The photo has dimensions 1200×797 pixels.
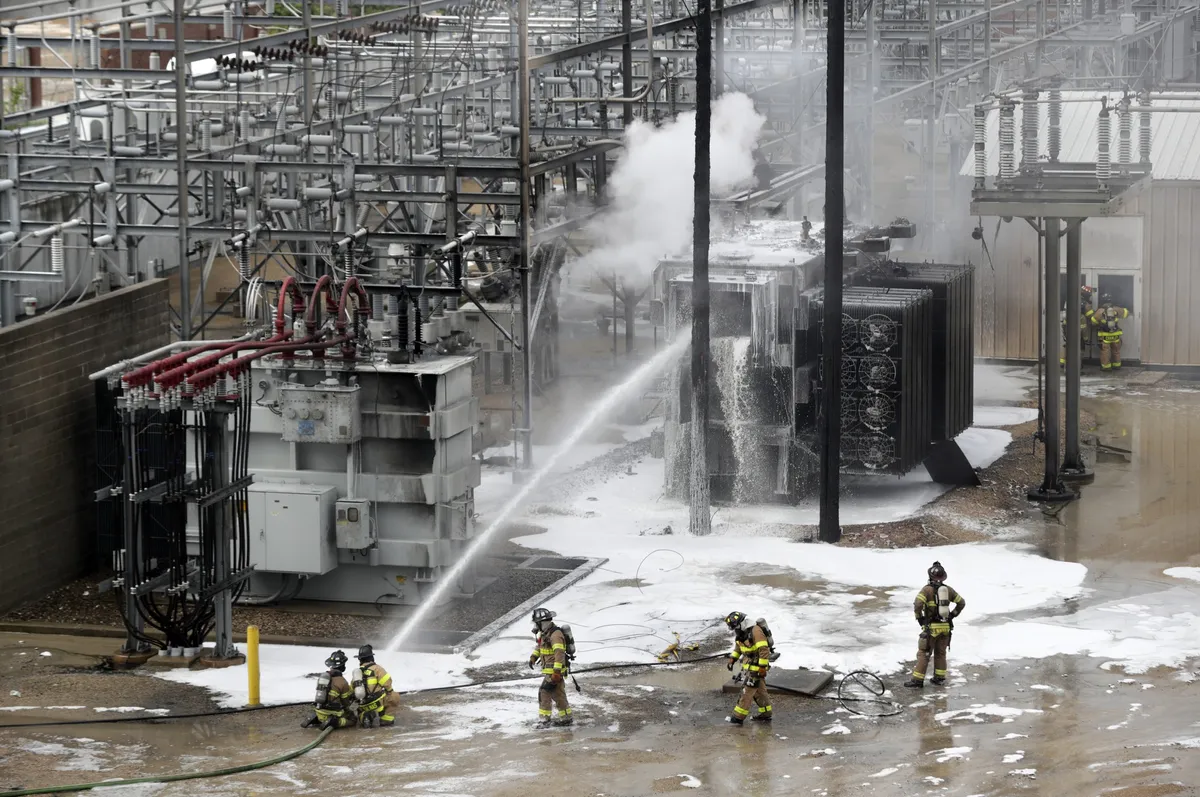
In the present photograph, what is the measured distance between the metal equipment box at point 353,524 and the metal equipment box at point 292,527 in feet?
0.47

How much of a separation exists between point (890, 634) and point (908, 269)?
356 inches

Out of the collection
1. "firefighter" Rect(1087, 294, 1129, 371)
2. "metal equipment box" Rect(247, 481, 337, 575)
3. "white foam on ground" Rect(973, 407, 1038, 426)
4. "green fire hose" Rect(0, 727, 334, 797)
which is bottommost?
"green fire hose" Rect(0, 727, 334, 797)

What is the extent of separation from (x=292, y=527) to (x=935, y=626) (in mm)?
6348

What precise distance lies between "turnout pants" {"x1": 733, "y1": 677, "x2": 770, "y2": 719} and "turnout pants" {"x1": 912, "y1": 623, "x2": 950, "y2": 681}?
67.6 inches

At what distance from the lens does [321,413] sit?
1783 cm

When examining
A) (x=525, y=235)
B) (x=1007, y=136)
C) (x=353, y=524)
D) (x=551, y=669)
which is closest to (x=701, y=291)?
(x=525, y=235)

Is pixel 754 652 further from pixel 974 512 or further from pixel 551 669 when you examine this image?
pixel 974 512

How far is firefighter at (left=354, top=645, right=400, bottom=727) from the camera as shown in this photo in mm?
14633

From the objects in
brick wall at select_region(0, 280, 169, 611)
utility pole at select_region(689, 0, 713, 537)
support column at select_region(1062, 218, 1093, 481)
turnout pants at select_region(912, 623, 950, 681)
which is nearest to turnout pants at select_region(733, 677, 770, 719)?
turnout pants at select_region(912, 623, 950, 681)

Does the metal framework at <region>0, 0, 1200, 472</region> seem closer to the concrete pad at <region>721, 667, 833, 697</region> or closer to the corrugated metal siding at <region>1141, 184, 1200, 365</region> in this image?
the corrugated metal siding at <region>1141, 184, 1200, 365</region>

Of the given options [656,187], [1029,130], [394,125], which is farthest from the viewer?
[656,187]

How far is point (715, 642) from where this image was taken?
17.3 metres

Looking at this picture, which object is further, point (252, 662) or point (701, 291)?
point (701, 291)

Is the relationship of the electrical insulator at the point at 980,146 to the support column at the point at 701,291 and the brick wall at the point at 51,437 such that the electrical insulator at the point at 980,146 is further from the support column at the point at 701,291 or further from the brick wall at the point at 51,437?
the brick wall at the point at 51,437
